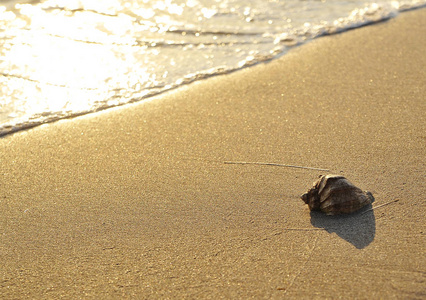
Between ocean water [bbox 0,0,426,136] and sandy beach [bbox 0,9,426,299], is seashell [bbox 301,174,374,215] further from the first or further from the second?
ocean water [bbox 0,0,426,136]

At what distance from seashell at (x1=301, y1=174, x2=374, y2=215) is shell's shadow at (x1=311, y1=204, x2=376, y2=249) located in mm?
29

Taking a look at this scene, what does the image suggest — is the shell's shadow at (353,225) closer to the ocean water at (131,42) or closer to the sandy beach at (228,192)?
the sandy beach at (228,192)

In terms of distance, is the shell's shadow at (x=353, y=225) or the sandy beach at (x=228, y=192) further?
the shell's shadow at (x=353, y=225)

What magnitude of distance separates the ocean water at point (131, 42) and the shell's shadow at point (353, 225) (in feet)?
6.02

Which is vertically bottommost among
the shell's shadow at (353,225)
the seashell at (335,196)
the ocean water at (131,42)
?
the shell's shadow at (353,225)

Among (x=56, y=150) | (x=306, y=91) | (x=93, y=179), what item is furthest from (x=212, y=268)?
(x=306, y=91)

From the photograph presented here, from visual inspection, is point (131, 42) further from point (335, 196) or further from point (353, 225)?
point (353, 225)

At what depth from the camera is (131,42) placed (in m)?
4.69

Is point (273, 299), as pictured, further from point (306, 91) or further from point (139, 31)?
point (139, 31)

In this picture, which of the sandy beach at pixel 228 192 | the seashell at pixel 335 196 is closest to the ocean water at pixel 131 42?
the sandy beach at pixel 228 192

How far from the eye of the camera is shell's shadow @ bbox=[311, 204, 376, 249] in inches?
95.3

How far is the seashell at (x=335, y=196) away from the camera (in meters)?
2.51

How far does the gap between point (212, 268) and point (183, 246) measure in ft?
0.69

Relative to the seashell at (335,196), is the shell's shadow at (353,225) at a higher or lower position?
lower
